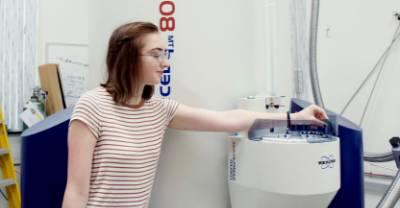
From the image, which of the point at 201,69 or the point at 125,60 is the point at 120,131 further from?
the point at 201,69

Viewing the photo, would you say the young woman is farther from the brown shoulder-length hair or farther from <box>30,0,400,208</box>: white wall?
<box>30,0,400,208</box>: white wall

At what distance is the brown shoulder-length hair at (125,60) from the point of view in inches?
39.6

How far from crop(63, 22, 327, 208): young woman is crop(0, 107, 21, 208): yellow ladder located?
1.63 m

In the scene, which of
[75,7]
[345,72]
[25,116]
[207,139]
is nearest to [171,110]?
[207,139]

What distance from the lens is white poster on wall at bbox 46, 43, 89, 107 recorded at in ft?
9.34

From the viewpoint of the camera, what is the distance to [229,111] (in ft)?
3.78

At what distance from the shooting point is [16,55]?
104 inches

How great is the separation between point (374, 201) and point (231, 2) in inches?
53.0

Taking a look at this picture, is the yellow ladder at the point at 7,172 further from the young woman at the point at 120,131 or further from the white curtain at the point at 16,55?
the young woman at the point at 120,131

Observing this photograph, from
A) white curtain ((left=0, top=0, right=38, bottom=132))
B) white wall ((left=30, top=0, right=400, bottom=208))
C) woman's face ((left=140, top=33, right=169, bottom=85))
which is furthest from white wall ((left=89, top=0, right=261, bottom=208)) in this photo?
white curtain ((left=0, top=0, right=38, bottom=132))

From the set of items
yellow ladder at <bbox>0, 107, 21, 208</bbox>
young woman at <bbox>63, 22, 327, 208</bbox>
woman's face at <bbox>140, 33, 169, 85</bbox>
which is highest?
woman's face at <bbox>140, 33, 169, 85</bbox>

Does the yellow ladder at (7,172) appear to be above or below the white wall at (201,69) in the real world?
below

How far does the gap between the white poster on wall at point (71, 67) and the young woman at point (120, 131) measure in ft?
6.42

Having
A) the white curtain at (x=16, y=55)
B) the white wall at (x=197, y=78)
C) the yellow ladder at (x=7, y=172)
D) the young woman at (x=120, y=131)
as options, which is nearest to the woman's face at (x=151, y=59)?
the young woman at (x=120, y=131)
